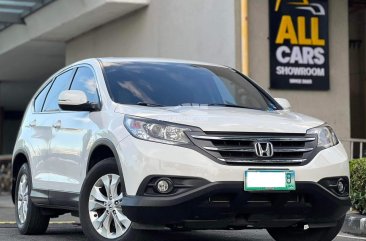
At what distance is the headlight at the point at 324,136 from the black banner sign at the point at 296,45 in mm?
6651

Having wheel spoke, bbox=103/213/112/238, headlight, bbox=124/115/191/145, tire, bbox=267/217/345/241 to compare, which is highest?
headlight, bbox=124/115/191/145

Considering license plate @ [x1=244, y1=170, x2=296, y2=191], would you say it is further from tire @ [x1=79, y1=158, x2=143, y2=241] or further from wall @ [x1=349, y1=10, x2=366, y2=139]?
wall @ [x1=349, y1=10, x2=366, y2=139]

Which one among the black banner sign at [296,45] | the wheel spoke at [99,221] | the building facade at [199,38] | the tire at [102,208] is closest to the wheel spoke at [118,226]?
the tire at [102,208]

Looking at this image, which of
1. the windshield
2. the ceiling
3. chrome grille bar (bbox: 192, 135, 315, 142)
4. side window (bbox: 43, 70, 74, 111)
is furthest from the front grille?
the ceiling

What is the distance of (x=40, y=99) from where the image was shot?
7.87 meters

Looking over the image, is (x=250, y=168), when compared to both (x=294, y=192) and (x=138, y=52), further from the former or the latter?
(x=138, y=52)

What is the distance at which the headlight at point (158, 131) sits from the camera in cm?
520

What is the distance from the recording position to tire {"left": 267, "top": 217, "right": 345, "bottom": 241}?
19.1 feet

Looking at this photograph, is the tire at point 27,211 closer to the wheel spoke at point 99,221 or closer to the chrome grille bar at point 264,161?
the wheel spoke at point 99,221

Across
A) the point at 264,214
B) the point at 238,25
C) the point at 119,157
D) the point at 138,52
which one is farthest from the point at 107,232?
the point at 138,52

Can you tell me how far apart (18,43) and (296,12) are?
1005cm

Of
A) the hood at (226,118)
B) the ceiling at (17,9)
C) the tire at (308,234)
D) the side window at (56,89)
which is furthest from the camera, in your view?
the ceiling at (17,9)

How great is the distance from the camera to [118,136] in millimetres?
5449

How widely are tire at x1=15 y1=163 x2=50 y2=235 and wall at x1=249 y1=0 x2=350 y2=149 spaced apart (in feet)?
17.9
